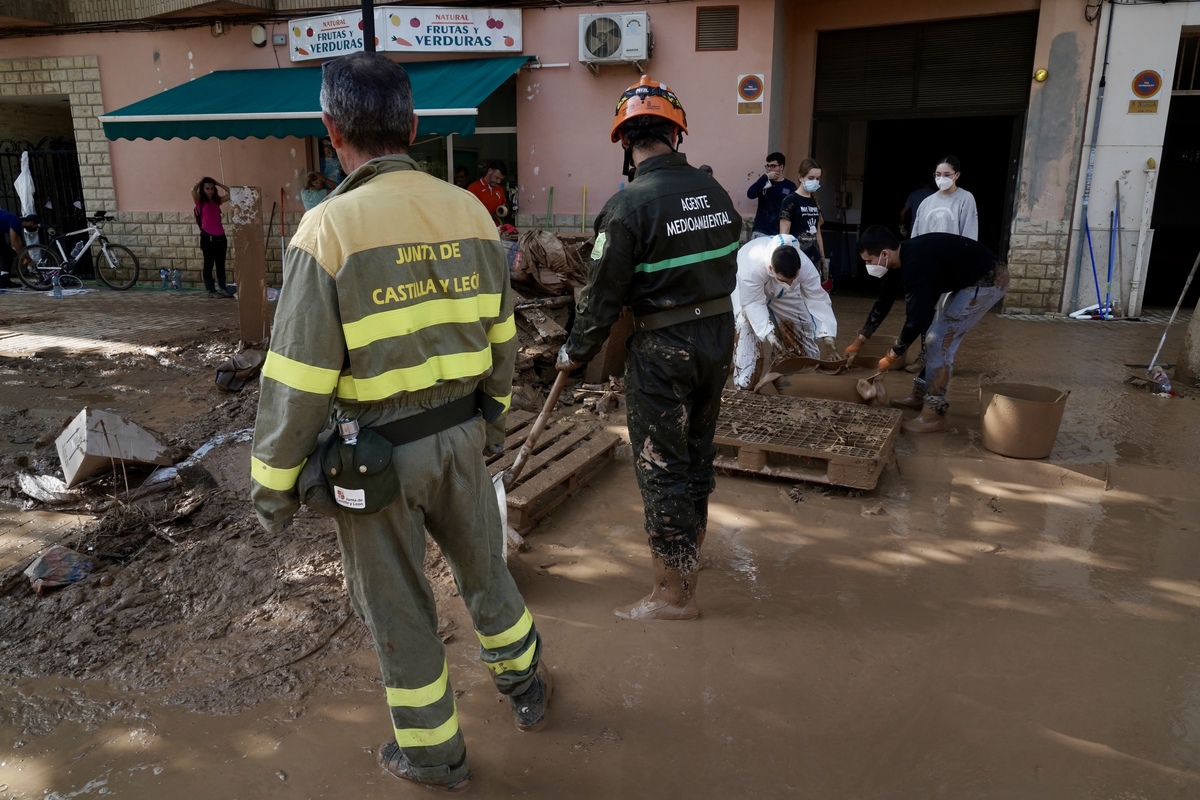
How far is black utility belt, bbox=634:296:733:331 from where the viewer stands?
285 centimetres

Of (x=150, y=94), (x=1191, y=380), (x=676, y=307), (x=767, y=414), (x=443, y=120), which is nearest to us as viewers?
(x=676, y=307)

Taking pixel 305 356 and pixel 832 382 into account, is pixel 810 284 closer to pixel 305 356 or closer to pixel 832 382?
pixel 832 382

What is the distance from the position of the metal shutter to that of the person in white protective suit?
546 cm

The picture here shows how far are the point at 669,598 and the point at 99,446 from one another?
317cm

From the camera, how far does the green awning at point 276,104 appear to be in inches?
363

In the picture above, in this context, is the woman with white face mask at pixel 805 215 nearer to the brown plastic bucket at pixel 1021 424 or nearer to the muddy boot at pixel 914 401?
the muddy boot at pixel 914 401

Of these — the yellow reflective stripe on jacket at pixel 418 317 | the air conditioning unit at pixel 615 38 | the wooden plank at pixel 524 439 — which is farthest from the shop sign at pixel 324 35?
the yellow reflective stripe on jacket at pixel 418 317

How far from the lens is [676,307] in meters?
2.84

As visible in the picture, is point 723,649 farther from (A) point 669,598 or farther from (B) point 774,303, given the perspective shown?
(B) point 774,303

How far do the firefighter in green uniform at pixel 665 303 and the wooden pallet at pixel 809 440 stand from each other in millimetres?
1344

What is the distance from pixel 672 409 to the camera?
291 cm

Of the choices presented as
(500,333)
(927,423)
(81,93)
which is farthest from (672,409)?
(81,93)

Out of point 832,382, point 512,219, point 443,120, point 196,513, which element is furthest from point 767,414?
point 512,219

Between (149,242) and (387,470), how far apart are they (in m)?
12.2
